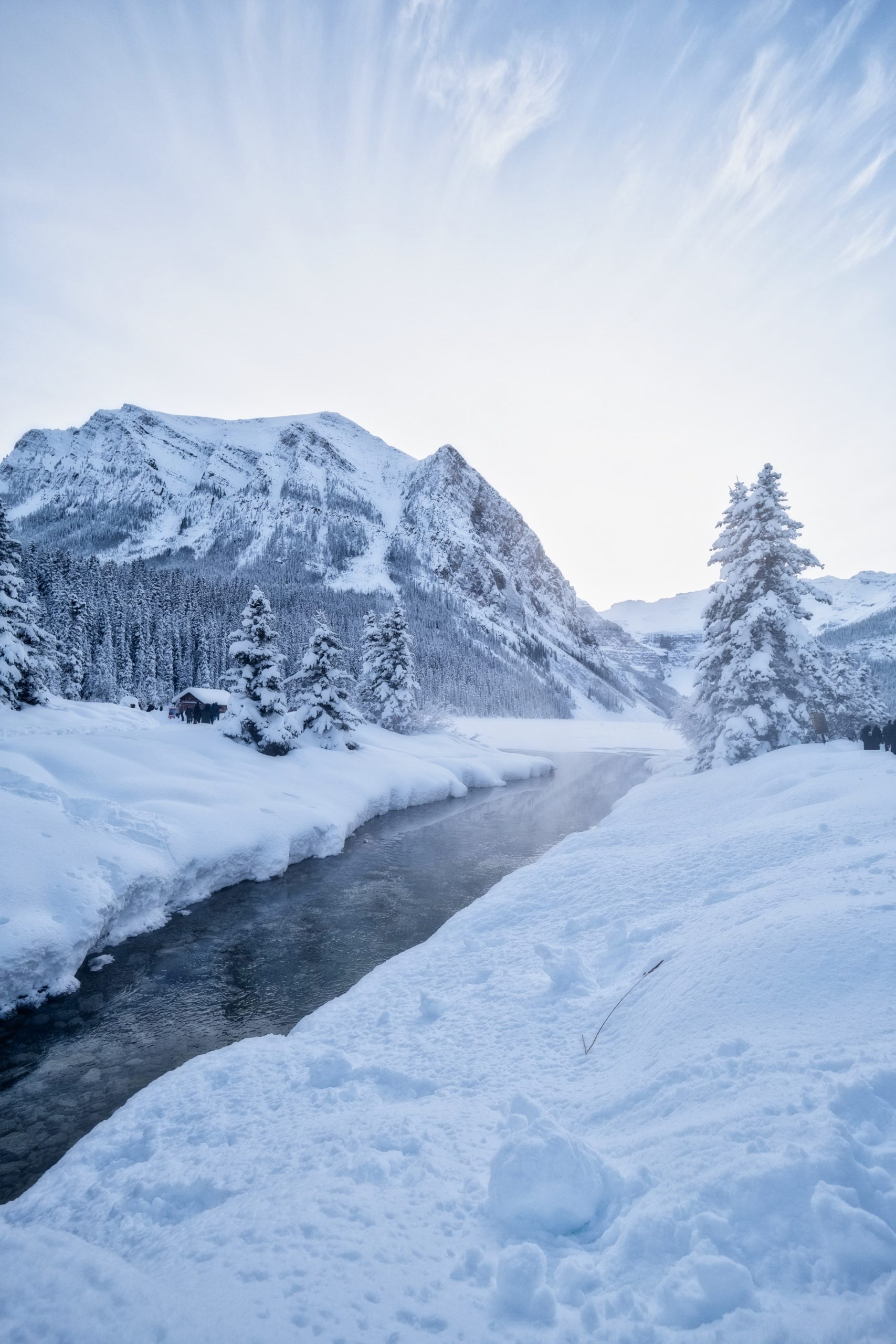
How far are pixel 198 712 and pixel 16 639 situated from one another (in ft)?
87.4

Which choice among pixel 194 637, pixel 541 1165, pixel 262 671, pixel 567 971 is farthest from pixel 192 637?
pixel 541 1165

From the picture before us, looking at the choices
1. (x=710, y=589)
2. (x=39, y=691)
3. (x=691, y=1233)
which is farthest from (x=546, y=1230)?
(x=39, y=691)

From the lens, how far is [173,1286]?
4035 millimetres

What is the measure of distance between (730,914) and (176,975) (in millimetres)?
10355

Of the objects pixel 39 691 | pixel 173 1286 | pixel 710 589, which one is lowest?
pixel 173 1286

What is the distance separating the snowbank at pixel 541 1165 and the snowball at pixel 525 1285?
0.01m

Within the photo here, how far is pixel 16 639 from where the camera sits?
73.9 ft

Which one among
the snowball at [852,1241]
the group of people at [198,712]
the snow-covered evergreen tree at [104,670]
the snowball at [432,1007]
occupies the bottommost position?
the snowball at [432,1007]

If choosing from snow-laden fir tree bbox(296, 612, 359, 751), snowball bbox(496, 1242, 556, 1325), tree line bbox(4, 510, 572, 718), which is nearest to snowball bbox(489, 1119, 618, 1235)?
snowball bbox(496, 1242, 556, 1325)

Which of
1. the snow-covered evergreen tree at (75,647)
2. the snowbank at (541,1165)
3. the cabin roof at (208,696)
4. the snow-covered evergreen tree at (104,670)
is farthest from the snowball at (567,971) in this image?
the snow-covered evergreen tree at (104,670)

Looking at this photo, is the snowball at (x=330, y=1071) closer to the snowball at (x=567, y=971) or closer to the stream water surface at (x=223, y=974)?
the stream water surface at (x=223, y=974)

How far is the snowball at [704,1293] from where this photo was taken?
3113 millimetres

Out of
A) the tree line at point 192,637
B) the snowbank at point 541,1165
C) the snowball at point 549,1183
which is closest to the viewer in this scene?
the snowbank at point 541,1165

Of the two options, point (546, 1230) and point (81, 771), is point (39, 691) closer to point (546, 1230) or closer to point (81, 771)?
point (81, 771)
